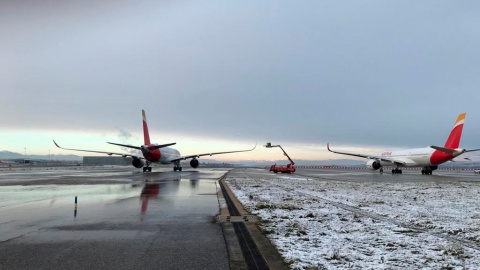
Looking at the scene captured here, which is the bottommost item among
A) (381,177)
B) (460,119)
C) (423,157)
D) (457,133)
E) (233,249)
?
(381,177)

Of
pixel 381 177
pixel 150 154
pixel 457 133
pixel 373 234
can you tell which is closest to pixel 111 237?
pixel 373 234

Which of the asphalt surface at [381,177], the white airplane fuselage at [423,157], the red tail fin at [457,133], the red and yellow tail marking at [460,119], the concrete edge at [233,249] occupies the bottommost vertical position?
the asphalt surface at [381,177]

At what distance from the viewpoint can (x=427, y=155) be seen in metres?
45.5

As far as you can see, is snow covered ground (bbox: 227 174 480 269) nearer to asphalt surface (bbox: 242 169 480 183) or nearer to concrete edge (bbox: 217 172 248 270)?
concrete edge (bbox: 217 172 248 270)

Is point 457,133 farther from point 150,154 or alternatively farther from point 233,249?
point 233,249

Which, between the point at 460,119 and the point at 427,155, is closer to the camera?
the point at 460,119

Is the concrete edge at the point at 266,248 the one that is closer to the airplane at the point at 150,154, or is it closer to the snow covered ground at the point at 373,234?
the snow covered ground at the point at 373,234

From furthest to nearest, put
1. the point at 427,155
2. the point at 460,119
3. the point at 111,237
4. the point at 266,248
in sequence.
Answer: the point at 427,155 → the point at 460,119 → the point at 111,237 → the point at 266,248

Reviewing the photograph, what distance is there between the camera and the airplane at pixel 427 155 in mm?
41125

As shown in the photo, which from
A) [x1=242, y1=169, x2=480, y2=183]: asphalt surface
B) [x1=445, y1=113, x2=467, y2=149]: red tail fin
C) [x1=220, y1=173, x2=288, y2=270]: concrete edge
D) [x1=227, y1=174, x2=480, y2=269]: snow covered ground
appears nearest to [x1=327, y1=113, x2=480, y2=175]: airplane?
[x1=445, y1=113, x2=467, y2=149]: red tail fin

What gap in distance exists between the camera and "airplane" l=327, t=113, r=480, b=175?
135 feet

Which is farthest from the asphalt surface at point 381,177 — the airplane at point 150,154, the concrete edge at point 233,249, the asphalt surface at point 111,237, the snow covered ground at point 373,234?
the concrete edge at point 233,249

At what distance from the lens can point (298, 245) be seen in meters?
6.68

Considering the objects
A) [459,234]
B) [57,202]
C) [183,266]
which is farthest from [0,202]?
[459,234]
